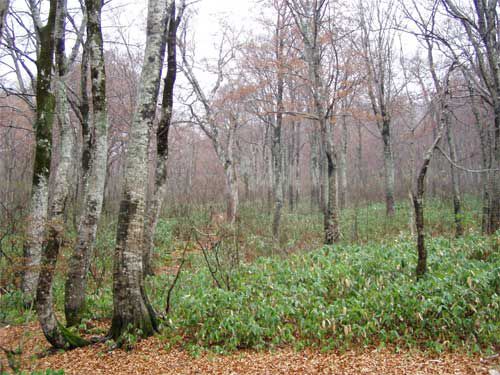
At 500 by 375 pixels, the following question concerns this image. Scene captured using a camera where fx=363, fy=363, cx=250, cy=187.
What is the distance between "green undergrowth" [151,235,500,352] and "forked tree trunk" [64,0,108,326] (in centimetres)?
170

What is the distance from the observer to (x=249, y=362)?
15.5 feet

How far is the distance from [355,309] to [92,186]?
4573 millimetres

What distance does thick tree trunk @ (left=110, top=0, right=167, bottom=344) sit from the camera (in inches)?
203

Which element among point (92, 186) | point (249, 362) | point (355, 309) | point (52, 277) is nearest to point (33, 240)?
point (92, 186)

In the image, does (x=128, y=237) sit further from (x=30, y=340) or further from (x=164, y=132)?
(x=164, y=132)

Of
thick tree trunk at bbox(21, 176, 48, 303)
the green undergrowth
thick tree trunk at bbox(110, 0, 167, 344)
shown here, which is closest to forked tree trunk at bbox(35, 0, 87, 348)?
thick tree trunk at bbox(110, 0, 167, 344)

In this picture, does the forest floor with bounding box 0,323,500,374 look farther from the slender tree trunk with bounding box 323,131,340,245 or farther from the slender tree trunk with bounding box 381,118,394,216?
the slender tree trunk with bounding box 381,118,394,216

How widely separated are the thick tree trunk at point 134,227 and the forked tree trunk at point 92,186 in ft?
3.32

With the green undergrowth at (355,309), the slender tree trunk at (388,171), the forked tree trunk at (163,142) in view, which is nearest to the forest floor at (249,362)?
the green undergrowth at (355,309)

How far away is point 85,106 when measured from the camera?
7.34 m

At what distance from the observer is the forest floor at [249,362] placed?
4449mm

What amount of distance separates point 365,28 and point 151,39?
38.5ft

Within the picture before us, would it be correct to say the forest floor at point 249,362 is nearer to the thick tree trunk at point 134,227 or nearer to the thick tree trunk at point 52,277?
the thick tree trunk at point 52,277

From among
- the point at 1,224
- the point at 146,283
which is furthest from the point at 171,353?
the point at 1,224
